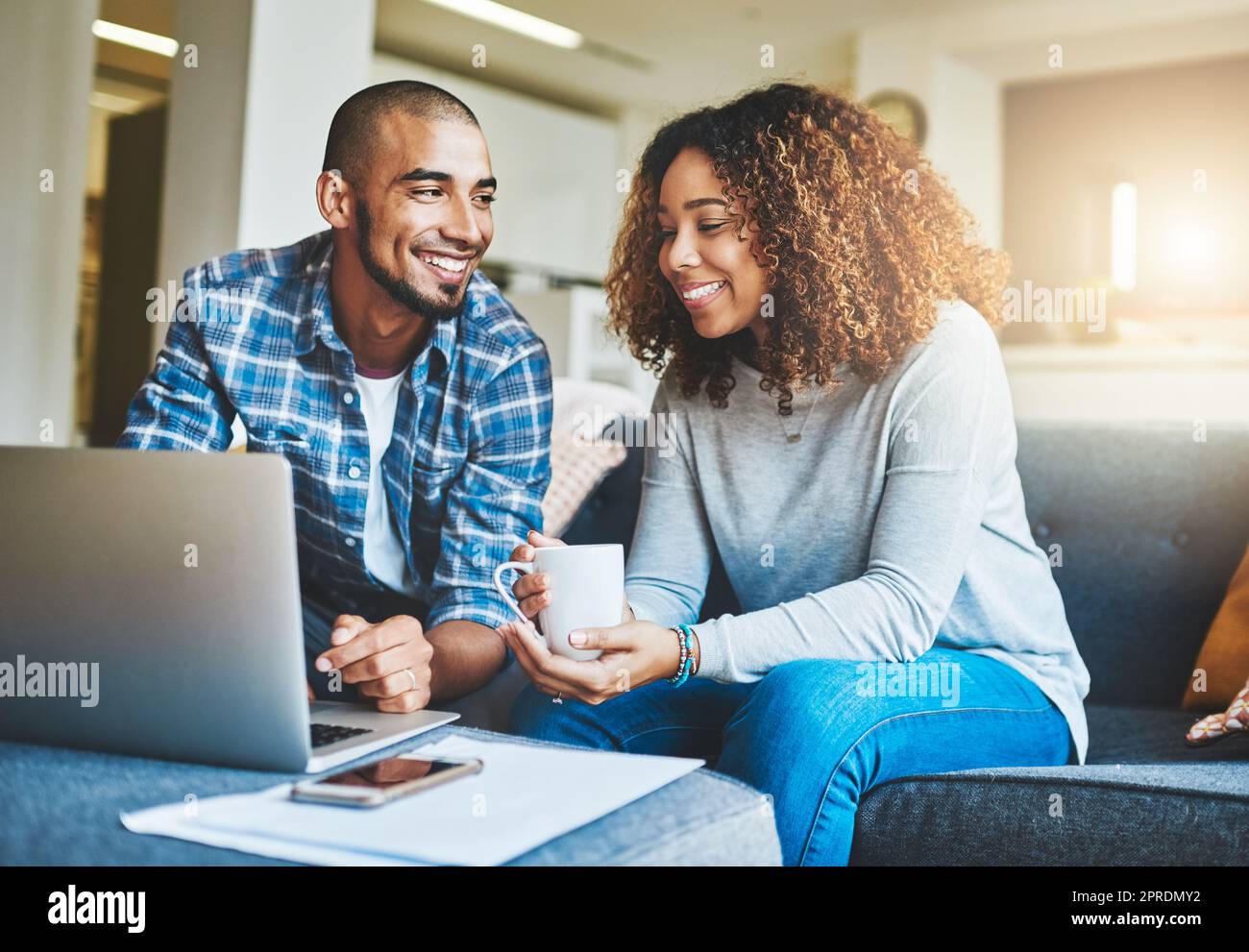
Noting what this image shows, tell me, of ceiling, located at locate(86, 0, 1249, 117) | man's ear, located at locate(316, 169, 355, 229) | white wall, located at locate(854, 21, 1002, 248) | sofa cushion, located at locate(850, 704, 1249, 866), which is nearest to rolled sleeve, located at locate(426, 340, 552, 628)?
man's ear, located at locate(316, 169, 355, 229)

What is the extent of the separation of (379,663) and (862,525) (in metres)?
0.55

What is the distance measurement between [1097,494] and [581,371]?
9.86 ft

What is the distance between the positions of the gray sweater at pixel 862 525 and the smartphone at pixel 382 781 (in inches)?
16.1

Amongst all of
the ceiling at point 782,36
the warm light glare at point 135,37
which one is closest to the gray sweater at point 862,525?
the ceiling at point 782,36

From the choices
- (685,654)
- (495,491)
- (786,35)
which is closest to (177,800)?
(685,654)

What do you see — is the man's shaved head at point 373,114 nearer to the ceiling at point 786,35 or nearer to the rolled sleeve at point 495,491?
the rolled sleeve at point 495,491

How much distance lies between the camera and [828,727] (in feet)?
3.45

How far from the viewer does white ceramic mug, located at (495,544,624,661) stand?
100 cm

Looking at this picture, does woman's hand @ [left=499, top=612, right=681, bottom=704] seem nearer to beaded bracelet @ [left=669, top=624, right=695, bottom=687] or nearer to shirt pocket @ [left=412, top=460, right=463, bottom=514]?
beaded bracelet @ [left=669, top=624, right=695, bottom=687]

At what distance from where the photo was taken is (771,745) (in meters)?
1.05

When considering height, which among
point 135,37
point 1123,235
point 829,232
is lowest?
point 829,232

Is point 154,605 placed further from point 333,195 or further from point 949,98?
point 949,98

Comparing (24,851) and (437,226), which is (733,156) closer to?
(437,226)
